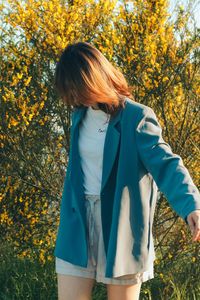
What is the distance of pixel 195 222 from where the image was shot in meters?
2.32

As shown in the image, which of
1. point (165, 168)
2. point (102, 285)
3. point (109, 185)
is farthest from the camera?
point (102, 285)

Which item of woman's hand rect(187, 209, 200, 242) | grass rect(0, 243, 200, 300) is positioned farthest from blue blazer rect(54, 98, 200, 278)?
grass rect(0, 243, 200, 300)

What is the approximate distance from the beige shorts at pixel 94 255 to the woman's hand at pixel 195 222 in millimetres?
478

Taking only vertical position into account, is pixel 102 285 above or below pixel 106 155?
below

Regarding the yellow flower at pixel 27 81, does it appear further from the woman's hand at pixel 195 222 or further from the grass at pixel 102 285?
the woman's hand at pixel 195 222

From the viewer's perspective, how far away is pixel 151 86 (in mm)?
4422

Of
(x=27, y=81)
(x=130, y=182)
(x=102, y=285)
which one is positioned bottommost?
(x=102, y=285)

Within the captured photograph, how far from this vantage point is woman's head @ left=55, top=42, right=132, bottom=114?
2695 millimetres

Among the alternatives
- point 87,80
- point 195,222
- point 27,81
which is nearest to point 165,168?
point 195,222

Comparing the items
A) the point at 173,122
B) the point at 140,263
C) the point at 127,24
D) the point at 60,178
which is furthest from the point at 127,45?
the point at 140,263

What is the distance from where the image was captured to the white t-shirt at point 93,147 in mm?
2768

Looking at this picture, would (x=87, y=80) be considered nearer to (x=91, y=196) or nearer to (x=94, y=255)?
(x=91, y=196)

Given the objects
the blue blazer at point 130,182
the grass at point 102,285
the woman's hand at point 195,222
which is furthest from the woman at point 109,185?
the grass at point 102,285

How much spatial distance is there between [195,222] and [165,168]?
33 centimetres
